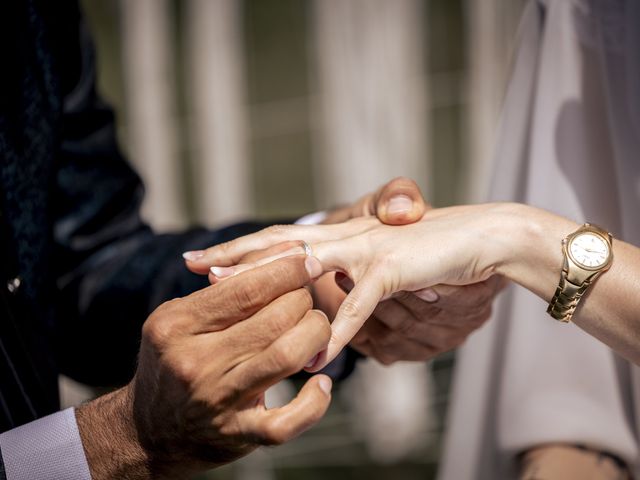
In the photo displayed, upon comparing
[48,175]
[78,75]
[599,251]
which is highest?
[78,75]

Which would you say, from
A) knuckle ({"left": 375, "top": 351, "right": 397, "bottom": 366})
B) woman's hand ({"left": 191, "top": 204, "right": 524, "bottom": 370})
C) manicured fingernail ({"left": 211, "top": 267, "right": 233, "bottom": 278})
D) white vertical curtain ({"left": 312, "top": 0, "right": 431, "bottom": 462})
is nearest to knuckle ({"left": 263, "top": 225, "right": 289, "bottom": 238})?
woman's hand ({"left": 191, "top": 204, "right": 524, "bottom": 370})

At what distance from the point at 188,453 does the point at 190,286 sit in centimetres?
47

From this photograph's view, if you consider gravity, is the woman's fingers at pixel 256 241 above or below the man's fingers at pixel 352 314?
above

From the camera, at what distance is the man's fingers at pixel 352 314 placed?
32.4 inches

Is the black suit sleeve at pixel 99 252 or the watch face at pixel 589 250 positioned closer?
the watch face at pixel 589 250

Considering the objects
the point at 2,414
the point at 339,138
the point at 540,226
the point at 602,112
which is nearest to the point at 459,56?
the point at 339,138

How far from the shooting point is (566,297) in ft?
2.94

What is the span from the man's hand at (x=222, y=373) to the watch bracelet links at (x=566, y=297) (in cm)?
35

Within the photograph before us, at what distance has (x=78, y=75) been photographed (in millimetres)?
1271

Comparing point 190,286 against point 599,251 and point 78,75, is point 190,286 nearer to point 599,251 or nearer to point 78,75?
point 78,75

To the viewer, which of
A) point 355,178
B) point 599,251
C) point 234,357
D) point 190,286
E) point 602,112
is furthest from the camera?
point 355,178

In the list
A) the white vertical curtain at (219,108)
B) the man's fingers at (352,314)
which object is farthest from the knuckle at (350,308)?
the white vertical curtain at (219,108)

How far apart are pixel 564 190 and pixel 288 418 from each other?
0.67 m

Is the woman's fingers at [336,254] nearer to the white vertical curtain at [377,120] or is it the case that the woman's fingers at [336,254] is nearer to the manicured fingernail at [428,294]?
the manicured fingernail at [428,294]
